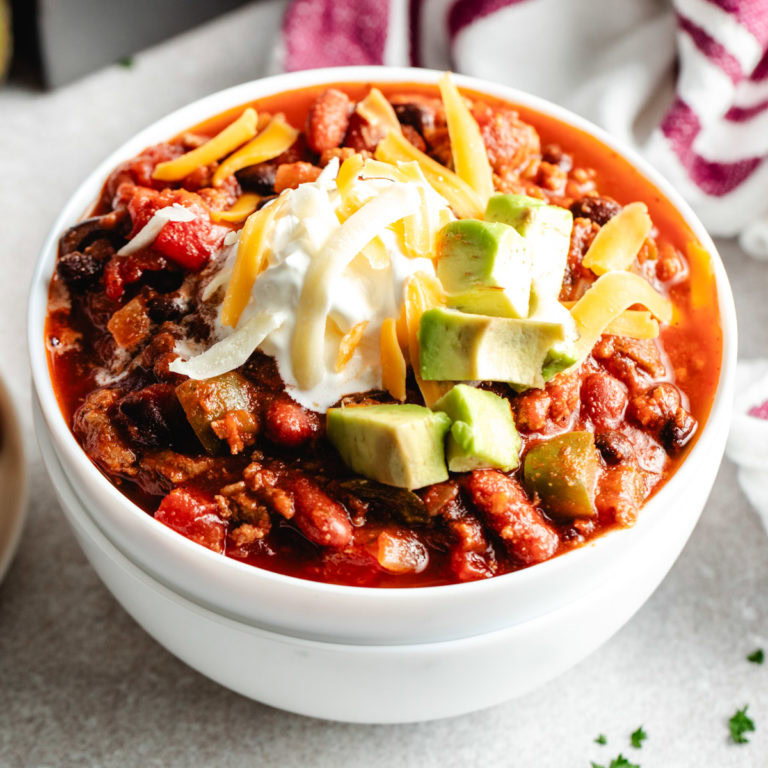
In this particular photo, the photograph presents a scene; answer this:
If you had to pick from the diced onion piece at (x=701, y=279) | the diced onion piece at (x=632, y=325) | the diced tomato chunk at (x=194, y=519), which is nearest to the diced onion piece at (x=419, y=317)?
the diced onion piece at (x=632, y=325)

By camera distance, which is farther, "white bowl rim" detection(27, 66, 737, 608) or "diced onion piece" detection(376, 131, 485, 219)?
"diced onion piece" detection(376, 131, 485, 219)

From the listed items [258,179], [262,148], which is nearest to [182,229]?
[258,179]

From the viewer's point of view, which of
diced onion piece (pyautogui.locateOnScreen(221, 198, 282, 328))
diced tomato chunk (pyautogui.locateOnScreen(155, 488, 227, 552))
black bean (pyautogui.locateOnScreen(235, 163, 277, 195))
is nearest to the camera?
diced tomato chunk (pyautogui.locateOnScreen(155, 488, 227, 552))

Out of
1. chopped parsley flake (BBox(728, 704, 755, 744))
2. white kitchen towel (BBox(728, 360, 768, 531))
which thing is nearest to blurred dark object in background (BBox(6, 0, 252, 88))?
white kitchen towel (BBox(728, 360, 768, 531))

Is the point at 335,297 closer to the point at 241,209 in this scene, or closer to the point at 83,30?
the point at 241,209

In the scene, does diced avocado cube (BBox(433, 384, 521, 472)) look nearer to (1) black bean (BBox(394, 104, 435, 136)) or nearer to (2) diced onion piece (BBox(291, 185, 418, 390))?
(2) diced onion piece (BBox(291, 185, 418, 390))

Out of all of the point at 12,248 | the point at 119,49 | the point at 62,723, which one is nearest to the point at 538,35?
the point at 119,49

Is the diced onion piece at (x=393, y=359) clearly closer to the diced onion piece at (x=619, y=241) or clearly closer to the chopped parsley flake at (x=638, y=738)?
the diced onion piece at (x=619, y=241)
